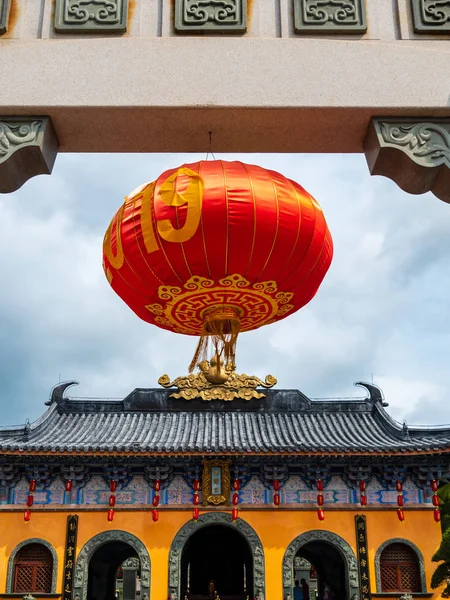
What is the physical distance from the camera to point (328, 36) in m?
3.20

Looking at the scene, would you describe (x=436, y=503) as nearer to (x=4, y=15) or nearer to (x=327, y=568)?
(x=327, y=568)

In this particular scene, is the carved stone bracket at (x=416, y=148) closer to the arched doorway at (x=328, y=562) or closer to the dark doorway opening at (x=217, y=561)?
the arched doorway at (x=328, y=562)

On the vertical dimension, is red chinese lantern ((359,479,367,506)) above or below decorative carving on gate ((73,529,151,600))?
above

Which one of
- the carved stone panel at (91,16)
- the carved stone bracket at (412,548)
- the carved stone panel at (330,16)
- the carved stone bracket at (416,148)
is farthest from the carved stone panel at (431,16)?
the carved stone bracket at (412,548)

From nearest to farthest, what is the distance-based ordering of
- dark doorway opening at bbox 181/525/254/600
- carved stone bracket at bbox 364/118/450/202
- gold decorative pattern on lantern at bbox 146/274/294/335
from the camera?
carved stone bracket at bbox 364/118/450/202
gold decorative pattern on lantern at bbox 146/274/294/335
dark doorway opening at bbox 181/525/254/600

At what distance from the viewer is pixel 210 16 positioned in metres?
3.23

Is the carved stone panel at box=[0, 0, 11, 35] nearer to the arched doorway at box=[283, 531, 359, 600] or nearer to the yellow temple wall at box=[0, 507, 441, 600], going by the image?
the yellow temple wall at box=[0, 507, 441, 600]

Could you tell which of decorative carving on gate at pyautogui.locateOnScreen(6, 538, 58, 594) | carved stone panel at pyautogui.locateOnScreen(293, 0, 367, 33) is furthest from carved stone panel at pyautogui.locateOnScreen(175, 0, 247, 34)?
decorative carving on gate at pyautogui.locateOnScreen(6, 538, 58, 594)

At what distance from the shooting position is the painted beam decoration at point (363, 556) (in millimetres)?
12822

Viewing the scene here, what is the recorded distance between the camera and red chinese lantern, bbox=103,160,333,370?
14.1 ft

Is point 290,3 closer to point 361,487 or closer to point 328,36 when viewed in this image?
point 328,36

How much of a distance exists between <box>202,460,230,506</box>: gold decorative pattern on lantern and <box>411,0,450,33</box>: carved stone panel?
11205 mm

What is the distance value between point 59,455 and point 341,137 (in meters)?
10.9

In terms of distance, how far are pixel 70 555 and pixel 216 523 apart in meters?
2.90
